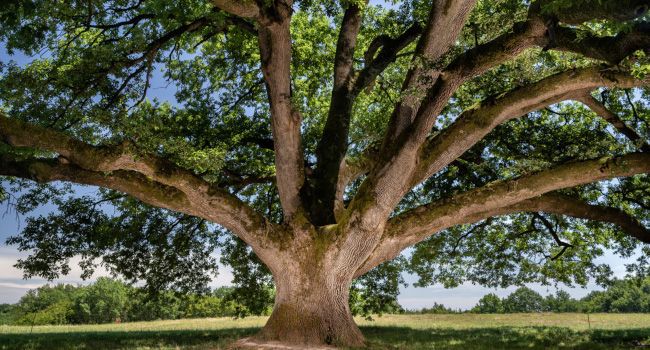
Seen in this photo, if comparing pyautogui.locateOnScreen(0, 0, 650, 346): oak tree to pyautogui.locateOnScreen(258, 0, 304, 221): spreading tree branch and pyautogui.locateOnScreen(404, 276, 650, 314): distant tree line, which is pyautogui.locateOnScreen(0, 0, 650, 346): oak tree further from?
pyautogui.locateOnScreen(404, 276, 650, 314): distant tree line

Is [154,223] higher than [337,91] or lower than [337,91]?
lower

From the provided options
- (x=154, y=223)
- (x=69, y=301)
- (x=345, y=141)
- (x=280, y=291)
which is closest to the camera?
(x=280, y=291)

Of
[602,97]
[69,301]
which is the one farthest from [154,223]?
[69,301]

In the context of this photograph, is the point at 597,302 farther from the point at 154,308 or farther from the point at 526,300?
the point at 154,308

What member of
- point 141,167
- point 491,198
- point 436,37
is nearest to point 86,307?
point 141,167

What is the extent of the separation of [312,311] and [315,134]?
8003mm

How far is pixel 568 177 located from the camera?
10430mm

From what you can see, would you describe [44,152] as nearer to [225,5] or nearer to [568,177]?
[225,5]

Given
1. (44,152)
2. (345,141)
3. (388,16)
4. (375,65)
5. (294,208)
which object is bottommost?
(294,208)

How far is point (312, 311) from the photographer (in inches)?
406

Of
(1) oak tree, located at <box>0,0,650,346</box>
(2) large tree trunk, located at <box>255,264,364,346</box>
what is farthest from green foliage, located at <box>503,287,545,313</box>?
(2) large tree trunk, located at <box>255,264,364,346</box>

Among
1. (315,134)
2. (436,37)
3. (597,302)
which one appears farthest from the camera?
(597,302)

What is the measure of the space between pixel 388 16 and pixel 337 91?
4320mm

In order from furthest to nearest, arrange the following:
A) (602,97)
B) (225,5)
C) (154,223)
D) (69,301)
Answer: (69,301)
(154,223)
(602,97)
(225,5)
